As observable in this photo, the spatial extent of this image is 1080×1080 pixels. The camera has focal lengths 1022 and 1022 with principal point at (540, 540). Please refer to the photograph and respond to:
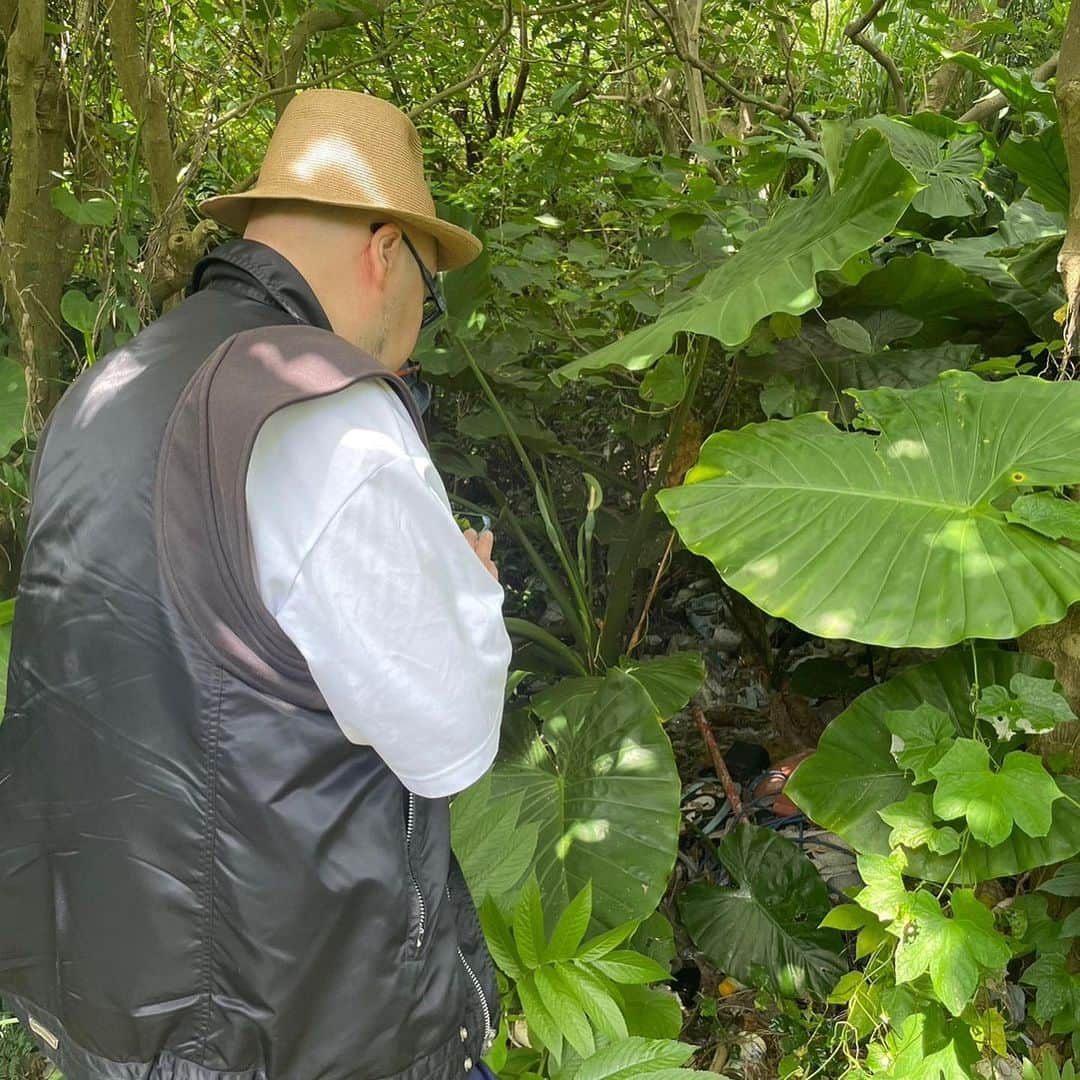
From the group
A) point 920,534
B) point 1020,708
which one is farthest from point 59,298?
point 1020,708

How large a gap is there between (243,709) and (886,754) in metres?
1.07

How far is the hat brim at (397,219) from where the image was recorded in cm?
104

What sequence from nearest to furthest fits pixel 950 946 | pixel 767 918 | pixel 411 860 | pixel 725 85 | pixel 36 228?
1. pixel 411 860
2. pixel 950 946
3. pixel 767 918
4. pixel 36 228
5. pixel 725 85

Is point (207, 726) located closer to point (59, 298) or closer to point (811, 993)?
point (811, 993)

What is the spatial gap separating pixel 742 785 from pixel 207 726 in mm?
1721

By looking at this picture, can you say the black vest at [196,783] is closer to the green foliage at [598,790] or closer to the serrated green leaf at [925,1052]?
the green foliage at [598,790]

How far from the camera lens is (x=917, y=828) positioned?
1398 mm

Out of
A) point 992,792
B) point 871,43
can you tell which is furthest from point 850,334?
point 871,43

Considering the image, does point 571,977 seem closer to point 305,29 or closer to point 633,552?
point 633,552

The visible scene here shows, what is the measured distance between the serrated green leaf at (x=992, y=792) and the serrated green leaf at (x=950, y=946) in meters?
0.10

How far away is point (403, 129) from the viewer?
1.19 m

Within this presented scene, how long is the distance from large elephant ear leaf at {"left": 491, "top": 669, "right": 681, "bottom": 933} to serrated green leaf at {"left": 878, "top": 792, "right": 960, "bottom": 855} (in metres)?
0.33

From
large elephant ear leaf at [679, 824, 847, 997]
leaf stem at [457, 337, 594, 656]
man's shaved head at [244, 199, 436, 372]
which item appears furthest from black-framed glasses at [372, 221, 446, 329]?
large elephant ear leaf at [679, 824, 847, 997]

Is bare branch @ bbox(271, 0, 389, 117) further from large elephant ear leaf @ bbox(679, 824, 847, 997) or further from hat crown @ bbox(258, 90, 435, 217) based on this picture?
large elephant ear leaf @ bbox(679, 824, 847, 997)
